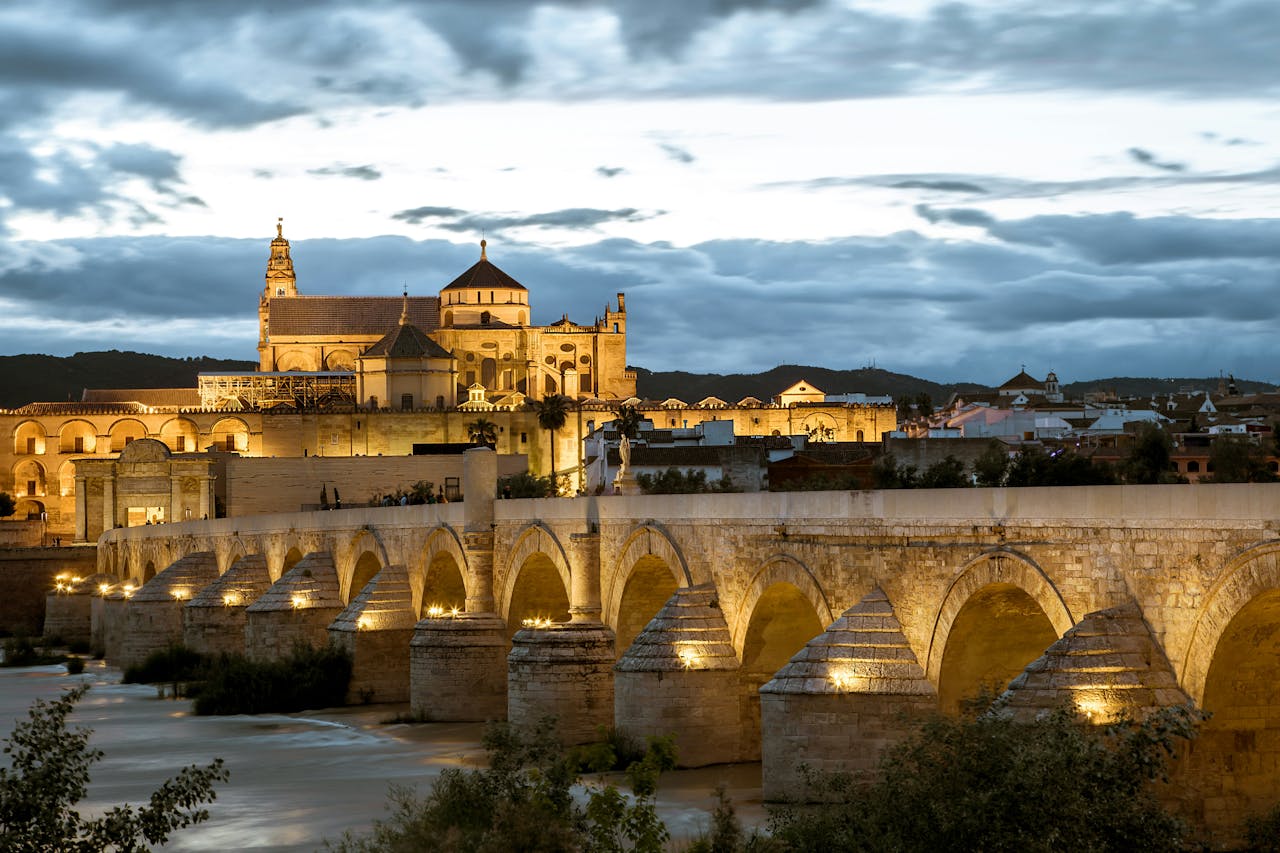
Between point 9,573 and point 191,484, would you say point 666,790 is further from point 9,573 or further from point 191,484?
point 191,484

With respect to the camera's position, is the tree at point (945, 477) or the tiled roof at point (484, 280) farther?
the tiled roof at point (484, 280)

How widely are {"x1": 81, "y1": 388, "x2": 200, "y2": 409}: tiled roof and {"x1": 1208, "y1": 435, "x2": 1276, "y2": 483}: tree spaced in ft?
225

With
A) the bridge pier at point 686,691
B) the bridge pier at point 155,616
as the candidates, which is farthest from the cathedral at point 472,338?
the bridge pier at point 686,691

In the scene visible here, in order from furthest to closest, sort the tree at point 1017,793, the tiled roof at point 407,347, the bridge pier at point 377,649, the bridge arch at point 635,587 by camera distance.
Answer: the tiled roof at point 407,347 → the bridge pier at point 377,649 → the bridge arch at point 635,587 → the tree at point 1017,793

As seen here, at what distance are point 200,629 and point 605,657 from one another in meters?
18.2

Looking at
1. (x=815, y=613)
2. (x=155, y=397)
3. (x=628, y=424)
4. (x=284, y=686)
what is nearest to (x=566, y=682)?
(x=815, y=613)

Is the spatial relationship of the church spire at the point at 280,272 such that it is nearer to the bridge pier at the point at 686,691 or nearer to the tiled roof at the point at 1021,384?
the tiled roof at the point at 1021,384

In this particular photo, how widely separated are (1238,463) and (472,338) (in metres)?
62.5

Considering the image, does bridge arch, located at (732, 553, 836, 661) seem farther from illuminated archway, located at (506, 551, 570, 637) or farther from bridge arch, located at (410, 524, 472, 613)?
bridge arch, located at (410, 524, 472, 613)

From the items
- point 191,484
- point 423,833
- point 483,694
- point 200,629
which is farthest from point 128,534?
point 423,833

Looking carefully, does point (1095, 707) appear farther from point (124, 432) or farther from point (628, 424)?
point (124, 432)

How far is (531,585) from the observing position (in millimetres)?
28469

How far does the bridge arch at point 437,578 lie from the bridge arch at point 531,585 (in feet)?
9.07

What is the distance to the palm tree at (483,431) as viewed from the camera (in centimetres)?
8650
